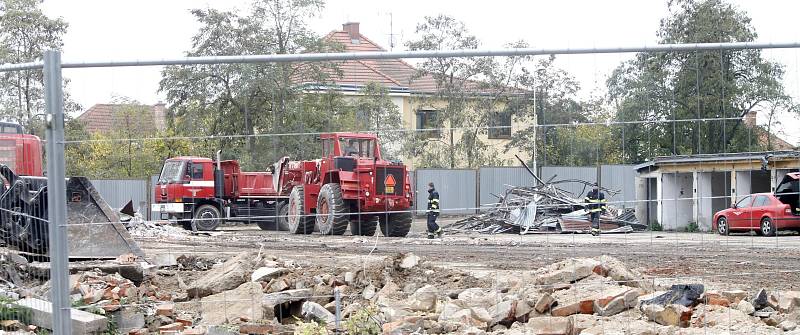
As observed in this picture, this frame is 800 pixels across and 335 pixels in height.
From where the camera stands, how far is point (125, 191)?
31.9ft

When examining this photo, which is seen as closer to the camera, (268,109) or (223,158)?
(268,109)

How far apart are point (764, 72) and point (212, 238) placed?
20.9 ft

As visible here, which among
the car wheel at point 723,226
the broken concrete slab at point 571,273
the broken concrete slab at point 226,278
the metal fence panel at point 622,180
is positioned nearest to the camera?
the metal fence panel at point 622,180

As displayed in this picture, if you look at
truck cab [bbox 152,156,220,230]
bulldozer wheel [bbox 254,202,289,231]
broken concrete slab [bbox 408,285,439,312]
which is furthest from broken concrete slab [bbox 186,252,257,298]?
broken concrete slab [bbox 408,285,439,312]

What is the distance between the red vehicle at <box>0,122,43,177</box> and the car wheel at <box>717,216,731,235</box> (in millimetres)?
6197

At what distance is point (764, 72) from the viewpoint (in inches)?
320

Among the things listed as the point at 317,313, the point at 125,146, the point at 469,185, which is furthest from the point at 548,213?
the point at 125,146

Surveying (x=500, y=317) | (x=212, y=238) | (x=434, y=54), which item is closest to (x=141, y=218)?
(x=212, y=238)

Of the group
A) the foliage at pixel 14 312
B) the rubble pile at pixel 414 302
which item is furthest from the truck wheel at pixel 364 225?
the foliage at pixel 14 312

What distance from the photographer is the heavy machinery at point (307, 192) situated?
952cm

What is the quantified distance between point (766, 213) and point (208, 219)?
20.2ft

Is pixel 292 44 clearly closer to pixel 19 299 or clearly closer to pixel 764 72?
pixel 19 299

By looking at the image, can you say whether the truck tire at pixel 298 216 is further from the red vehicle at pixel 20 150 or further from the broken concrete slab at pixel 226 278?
the red vehicle at pixel 20 150

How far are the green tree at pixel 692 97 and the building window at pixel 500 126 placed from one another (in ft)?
2.96
